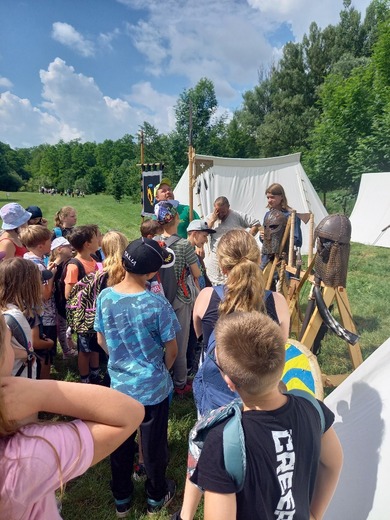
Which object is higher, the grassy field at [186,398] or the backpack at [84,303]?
the backpack at [84,303]

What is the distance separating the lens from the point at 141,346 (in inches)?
79.5

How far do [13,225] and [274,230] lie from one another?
2.83 metres

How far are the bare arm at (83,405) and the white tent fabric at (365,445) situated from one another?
140 cm

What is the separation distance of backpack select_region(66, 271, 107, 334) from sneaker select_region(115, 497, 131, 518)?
126 centimetres

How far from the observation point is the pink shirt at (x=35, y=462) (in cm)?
87

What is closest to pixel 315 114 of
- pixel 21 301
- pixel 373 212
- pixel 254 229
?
pixel 373 212

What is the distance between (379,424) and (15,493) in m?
1.72

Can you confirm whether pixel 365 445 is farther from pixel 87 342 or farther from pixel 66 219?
pixel 66 219

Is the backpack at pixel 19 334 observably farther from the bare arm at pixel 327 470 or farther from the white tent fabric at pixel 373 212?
the white tent fabric at pixel 373 212

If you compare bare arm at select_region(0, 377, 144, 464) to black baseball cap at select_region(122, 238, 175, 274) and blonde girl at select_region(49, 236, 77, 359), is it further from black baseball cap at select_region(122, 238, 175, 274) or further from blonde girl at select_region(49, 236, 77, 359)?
blonde girl at select_region(49, 236, 77, 359)

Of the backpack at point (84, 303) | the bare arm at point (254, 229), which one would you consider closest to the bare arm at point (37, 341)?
the backpack at point (84, 303)

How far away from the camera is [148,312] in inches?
77.8

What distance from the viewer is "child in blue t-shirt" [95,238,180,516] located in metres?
1.99

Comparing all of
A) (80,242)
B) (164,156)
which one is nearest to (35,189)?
(164,156)
